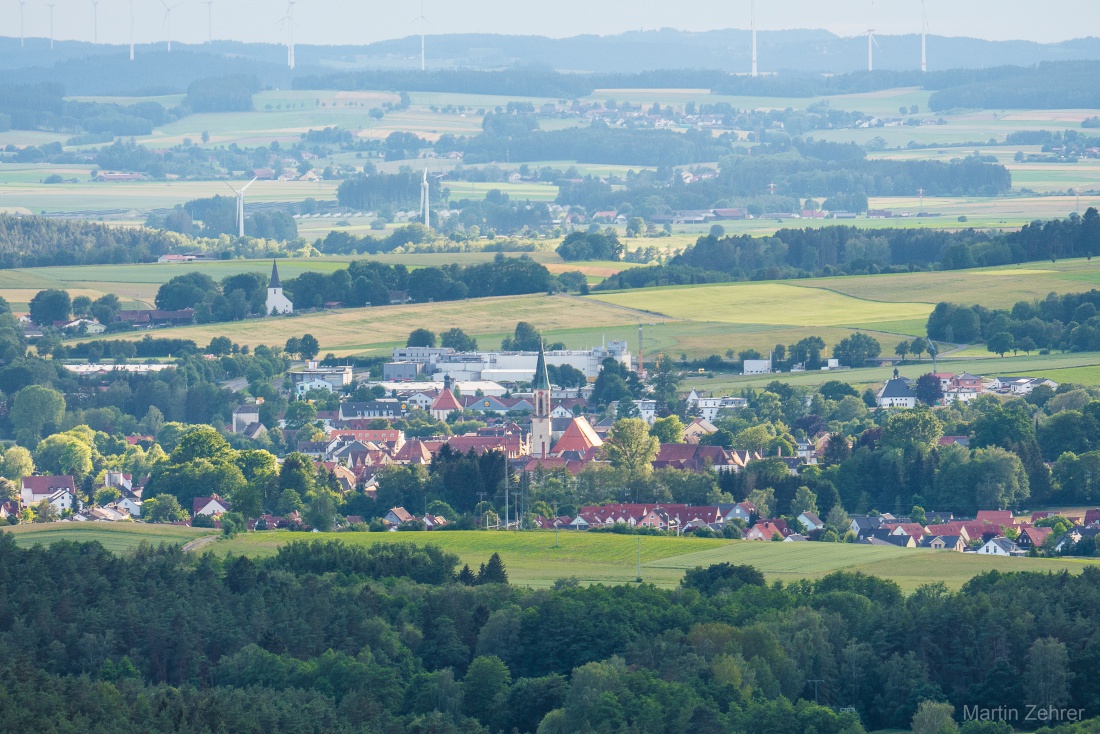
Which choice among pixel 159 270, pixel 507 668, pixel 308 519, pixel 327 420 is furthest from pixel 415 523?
pixel 159 270

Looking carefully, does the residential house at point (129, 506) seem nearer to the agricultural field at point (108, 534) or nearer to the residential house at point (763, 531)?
the agricultural field at point (108, 534)

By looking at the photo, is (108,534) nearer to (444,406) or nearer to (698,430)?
(698,430)

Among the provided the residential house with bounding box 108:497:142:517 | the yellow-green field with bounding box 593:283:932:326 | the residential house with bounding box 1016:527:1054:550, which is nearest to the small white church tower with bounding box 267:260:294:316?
the yellow-green field with bounding box 593:283:932:326

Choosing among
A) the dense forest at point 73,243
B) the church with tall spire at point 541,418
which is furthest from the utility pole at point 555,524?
the dense forest at point 73,243

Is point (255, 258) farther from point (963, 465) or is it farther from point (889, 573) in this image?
point (889, 573)

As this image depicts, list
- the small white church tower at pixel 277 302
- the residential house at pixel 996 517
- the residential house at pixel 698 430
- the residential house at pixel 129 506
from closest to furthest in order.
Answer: the residential house at pixel 996 517 < the residential house at pixel 129 506 < the residential house at pixel 698 430 < the small white church tower at pixel 277 302

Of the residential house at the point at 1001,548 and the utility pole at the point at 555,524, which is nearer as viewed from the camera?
the utility pole at the point at 555,524
